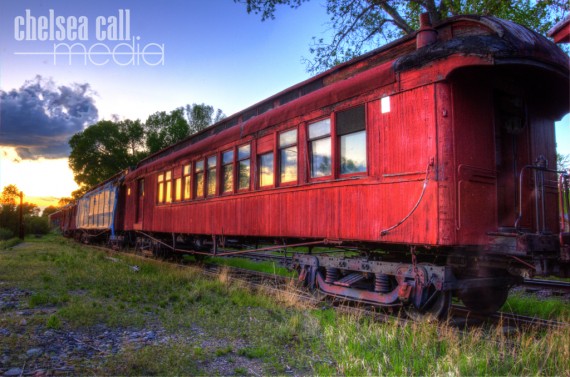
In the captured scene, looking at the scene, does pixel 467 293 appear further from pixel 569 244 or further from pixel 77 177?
pixel 77 177

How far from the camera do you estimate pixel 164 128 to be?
51.2m

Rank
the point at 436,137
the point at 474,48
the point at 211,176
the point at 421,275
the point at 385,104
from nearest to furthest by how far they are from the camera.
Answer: the point at 474,48 → the point at 436,137 → the point at 421,275 → the point at 385,104 → the point at 211,176

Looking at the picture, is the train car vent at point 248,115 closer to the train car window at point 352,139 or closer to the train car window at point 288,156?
the train car window at point 288,156

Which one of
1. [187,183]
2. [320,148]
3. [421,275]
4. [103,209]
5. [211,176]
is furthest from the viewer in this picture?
[103,209]

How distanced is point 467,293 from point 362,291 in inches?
55.7

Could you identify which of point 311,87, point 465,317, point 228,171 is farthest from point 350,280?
point 228,171

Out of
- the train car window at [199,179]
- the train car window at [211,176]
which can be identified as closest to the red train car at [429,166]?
the train car window at [211,176]

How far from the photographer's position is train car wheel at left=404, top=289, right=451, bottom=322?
5277mm

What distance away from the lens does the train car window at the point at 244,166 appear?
8945mm

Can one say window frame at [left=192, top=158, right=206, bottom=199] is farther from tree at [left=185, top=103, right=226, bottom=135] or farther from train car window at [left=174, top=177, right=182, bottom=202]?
tree at [left=185, top=103, right=226, bottom=135]

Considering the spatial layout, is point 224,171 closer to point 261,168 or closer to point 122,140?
point 261,168

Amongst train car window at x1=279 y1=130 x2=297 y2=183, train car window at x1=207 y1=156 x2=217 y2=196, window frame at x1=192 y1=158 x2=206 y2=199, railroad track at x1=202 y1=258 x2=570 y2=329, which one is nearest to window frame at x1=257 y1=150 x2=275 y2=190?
train car window at x1=279 y1=130 x2=297 y2=183

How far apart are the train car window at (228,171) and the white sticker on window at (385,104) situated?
4.61 m

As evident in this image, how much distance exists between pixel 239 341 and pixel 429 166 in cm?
299
